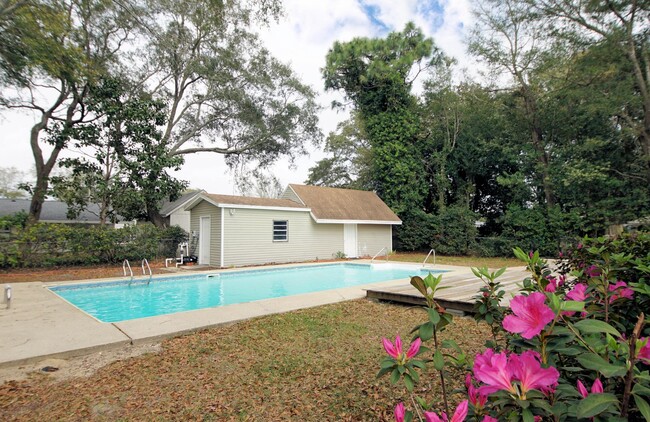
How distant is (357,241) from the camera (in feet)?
61.9

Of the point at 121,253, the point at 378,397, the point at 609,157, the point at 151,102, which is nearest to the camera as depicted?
the point at 378,397

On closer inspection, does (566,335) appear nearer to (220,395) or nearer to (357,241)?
(220,395)

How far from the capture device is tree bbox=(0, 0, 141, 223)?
809 centimetres

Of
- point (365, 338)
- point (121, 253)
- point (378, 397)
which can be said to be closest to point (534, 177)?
point (365, 338)

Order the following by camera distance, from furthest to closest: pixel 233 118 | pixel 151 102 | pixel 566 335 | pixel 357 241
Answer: pixel 233 118 → pixel 357 241 → pixel 151 102 → pixel 566 335

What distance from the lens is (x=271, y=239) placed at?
15.5 meters

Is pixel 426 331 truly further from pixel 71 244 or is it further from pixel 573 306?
pixel 71 244

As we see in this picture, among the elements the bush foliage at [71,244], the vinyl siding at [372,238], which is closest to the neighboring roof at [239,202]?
the bush foliage at [71,244]

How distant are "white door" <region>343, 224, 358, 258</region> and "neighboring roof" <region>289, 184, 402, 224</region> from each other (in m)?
0.81

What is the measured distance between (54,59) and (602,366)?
1221 cm

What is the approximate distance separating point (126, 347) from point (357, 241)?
15142 mm

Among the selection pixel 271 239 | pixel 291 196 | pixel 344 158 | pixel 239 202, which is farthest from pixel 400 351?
pixel 344 158

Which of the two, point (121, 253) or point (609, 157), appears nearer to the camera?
point (121, 253)

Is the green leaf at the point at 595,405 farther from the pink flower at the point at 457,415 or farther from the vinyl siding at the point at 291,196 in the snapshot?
the vinyl siding at the point at 291,196
